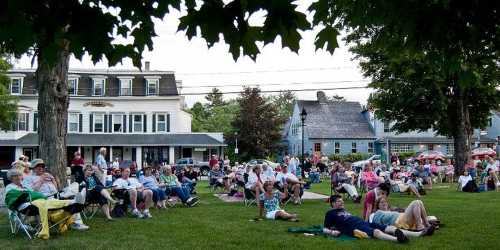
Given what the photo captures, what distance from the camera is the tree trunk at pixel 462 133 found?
2734 centimetres

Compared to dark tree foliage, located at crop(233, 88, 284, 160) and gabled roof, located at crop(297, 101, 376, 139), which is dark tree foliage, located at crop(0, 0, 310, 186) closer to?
dark tree foliage, located at crop(233, 88, 284, 160)

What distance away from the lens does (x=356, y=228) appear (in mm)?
9039

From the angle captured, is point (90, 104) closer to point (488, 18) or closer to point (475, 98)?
point (475, 98)

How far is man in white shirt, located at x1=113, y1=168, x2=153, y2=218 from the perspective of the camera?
488 inches

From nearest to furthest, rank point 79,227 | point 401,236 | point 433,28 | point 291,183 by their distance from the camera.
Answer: point 433,28, point 401,236, point 79,227, point 291,183

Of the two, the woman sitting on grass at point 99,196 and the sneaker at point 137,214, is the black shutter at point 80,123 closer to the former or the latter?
the woman sitting on grass at point 99,196

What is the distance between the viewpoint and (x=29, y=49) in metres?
3.40

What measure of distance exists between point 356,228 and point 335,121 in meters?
48.2

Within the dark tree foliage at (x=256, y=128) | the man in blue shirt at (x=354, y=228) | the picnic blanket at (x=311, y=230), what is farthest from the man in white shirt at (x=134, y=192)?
the dark tree foliage at (x=256, y=128)

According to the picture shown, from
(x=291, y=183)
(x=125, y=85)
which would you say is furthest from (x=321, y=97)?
(x=291, y=183)

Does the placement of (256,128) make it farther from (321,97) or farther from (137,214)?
(137,214)

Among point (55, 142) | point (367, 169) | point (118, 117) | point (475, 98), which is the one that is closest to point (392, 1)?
point (55, 142)

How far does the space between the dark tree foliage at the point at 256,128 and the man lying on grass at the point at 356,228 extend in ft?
134

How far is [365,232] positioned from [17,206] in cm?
605
